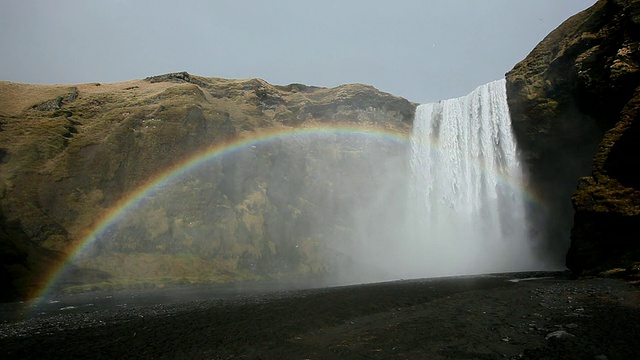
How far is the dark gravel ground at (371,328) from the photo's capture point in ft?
35.5

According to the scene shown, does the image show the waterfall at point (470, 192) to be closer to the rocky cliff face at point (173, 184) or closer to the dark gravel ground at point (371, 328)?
the rocky cliff face at point (173, 184)

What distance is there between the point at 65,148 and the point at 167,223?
18.7 m

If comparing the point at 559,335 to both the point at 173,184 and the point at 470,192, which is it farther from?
the point at 173,184

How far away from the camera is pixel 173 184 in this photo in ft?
166

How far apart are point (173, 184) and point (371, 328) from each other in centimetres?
4316

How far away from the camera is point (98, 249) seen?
42.2 meters

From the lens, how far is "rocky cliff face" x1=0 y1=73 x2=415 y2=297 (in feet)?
137

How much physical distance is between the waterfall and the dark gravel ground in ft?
76.8

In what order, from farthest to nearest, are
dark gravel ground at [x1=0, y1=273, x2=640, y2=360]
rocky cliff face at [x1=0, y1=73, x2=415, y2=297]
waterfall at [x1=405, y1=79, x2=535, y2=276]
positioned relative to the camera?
waterfall at [x1=405, y1=79, x2=535, y2=276], rocky cliff face at [x1=0, y1=73, x2=415, y2=297], dark gravel ground at [x1=0, y1=273, x2=640, y2=360]

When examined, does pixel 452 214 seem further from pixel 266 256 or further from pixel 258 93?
pixel 258 93

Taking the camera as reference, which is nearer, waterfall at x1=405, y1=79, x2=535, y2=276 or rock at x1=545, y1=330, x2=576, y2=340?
rock at x1=545, y1=330, x2=576, y2=340

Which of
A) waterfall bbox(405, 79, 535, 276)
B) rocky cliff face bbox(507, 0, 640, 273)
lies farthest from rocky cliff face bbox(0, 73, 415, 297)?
rocky cliff face bbox(507, 0, 640, 273)

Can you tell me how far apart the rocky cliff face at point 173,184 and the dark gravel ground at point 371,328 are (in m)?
19.6

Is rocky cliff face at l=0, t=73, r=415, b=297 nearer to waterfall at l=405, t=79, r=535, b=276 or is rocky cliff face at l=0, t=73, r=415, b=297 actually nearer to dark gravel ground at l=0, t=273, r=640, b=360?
waterfall at l=405, t=79, r=535, b=276
